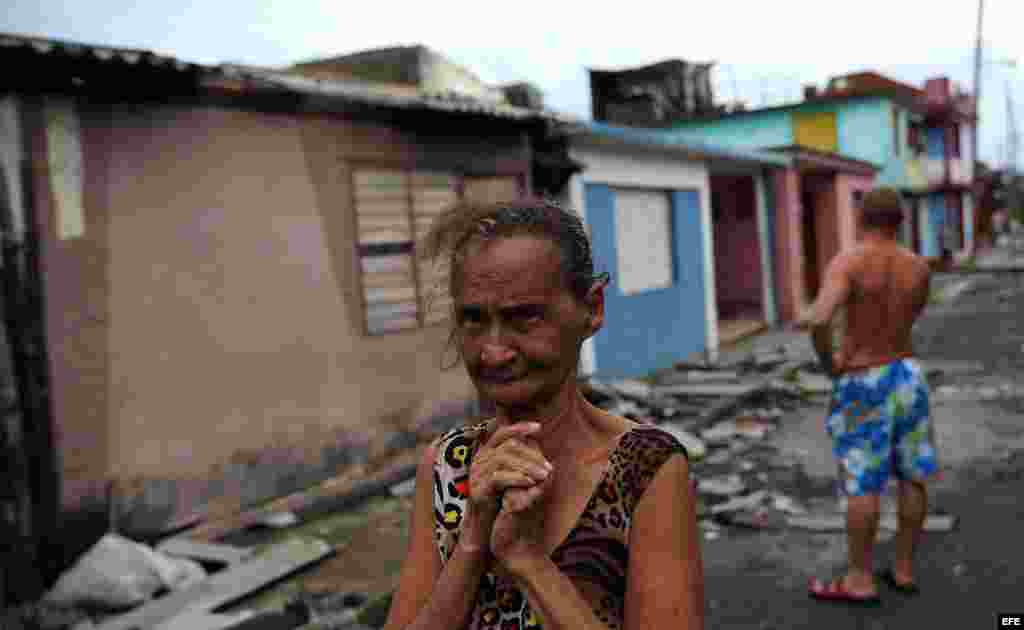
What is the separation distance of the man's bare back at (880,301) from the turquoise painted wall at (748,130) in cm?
2402

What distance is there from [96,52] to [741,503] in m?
5.16

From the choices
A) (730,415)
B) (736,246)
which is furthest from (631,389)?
(736,246)

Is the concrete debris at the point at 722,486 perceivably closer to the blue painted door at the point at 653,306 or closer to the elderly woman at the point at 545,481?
the blue painted door at the point at 653,306

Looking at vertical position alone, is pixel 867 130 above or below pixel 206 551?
above

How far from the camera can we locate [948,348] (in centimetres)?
1335

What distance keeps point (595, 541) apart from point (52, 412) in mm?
4853

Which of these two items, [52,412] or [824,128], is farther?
[824,128]

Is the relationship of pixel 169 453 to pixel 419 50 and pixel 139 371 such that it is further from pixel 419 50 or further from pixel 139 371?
pixel 419 50

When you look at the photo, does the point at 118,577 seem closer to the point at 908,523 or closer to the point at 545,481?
the point at 908,523

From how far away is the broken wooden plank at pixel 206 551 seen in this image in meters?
5.61

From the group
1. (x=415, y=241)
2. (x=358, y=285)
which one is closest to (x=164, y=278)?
(x=358, y=285)

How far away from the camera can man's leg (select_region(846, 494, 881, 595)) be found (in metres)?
4.43

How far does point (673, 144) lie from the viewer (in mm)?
13438

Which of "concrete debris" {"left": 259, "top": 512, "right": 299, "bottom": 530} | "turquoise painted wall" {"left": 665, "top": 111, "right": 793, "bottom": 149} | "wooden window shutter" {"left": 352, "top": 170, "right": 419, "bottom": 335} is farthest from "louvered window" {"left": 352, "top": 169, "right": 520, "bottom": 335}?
"turquoise painted wall" {"left": 665, "top": 111, "right": 793, "bottom": 149}
